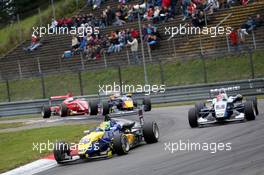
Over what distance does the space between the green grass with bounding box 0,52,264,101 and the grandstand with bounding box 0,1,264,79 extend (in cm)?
44

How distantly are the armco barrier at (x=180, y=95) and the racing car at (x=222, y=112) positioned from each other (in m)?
9.56

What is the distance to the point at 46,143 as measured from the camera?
768 inches

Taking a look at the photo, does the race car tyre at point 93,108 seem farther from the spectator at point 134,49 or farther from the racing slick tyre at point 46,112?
the spectator at point 134,49

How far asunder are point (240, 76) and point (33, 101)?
439 inches

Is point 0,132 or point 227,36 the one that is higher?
point 227,36

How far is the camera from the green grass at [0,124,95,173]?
1677 cm

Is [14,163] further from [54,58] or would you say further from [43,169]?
[54,58]

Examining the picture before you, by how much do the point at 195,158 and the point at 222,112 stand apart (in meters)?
5.76

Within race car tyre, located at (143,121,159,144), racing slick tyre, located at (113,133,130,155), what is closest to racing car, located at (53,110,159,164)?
racing slick tyre, located at (113,133,130,155)

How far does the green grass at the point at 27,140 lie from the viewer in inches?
660

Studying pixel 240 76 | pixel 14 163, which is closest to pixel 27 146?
pixel 14 163

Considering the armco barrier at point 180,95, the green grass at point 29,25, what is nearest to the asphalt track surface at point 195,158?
the armco barrier at point 180,95

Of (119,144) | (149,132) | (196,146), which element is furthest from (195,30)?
(119,144)

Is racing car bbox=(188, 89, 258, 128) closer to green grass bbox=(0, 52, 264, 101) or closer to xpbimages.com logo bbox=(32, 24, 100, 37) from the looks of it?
green grass bbox=(0, 52, 264, 101)
